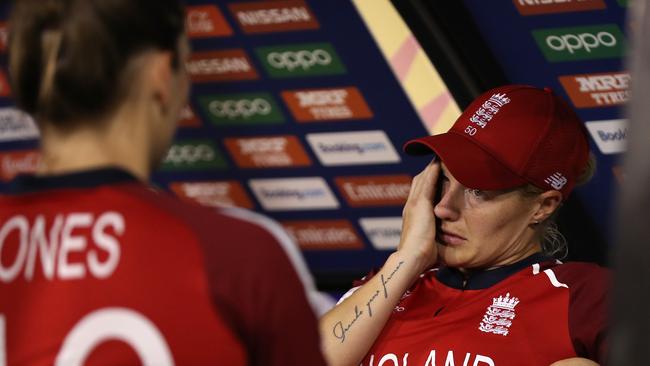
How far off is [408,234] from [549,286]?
14.0 inches

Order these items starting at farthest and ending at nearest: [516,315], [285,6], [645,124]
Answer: [285,6], [516,315], [645,124]

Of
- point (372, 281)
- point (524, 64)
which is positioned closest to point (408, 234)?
point (372, 281)

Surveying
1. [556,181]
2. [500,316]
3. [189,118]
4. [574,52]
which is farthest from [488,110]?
[189,118]

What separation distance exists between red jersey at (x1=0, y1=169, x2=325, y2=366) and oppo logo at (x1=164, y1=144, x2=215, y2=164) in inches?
109

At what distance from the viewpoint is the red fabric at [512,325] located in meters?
2.43

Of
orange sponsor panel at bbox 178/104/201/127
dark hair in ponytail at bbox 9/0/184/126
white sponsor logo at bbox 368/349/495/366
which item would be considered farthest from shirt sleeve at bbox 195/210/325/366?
orange sponsor panel at bbox 178/104/201/127

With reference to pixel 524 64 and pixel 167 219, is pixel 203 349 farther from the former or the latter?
pixel 524 64

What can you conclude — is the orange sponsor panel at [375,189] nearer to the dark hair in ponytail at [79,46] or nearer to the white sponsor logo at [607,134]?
the white sponsor logo at [607,134]

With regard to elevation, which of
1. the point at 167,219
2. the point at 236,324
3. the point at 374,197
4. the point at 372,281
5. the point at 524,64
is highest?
the point at 167,219

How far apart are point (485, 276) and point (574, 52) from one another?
3.07ft

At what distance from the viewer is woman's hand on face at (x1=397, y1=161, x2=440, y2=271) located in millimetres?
2686

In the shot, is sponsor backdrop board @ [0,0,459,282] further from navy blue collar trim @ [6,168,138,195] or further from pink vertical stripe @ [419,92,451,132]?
navy blue collar trim @ [6,168,138,195]

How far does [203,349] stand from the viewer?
1.41 m

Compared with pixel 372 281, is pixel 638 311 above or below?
above
